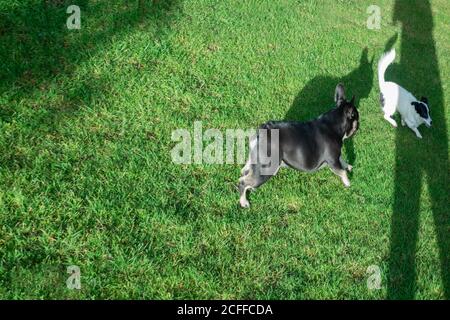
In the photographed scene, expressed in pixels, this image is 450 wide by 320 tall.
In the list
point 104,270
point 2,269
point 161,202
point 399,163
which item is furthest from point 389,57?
point 2,269

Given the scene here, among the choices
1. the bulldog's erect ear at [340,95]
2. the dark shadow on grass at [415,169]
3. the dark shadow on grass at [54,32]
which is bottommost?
the dark shadow on grass at [415,169]

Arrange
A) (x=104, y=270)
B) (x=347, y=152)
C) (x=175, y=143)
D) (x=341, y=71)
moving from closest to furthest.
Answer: (x=104, y=270) → (x=175, y=143) → (x=347, y=152) → (x=341, y=71)

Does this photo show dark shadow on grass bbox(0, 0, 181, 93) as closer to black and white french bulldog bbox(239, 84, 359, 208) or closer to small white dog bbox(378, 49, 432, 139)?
black and white french bulldog bbox(239, 84, 359, 208)

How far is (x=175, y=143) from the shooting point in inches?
217

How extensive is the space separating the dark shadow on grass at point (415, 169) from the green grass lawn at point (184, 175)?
2cm

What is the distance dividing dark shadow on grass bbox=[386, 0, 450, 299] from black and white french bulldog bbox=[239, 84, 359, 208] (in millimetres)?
1055

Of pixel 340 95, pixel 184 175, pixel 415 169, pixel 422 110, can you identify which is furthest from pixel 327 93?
pixel 184 175

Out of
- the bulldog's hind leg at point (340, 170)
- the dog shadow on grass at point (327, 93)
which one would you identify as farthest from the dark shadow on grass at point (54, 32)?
the bulldog's hind leg at point (340, 170)

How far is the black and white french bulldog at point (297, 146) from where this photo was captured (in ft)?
15.4

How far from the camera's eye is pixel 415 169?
6.23m

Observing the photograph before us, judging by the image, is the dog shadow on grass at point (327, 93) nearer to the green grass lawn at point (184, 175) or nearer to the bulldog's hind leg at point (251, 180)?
the green grass lawn at point (184, 175)

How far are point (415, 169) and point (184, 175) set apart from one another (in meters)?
3.58

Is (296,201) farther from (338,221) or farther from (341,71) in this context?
(341,71)
